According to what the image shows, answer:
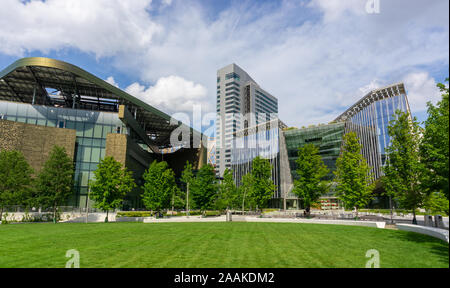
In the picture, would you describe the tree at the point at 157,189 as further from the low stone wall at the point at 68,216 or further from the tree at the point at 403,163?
the tree at the point at 403,163

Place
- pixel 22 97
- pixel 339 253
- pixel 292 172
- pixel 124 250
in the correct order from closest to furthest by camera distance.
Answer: pixel 339 253, pixel 124 250, pixel 22 97, pixel 292 172

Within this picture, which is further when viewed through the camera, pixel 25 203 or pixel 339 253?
pixel 25 203

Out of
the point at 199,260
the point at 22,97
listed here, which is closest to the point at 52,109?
the point at 22,97

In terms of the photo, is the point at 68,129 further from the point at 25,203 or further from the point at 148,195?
the point at 148,195

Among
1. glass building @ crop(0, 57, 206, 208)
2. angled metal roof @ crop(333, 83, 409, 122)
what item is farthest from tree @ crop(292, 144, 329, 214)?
angled metal roof @ crop(333, 83, 409, 122)

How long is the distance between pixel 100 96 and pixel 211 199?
120ft

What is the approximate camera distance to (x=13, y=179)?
37906 millimetres

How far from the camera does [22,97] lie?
2499 inches

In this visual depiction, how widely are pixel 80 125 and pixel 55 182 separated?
18014mm

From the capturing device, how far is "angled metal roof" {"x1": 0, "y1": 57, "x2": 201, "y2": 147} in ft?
166

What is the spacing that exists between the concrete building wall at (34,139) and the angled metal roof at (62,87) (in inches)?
300

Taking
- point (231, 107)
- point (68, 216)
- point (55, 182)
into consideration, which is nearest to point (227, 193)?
point (68, 216)

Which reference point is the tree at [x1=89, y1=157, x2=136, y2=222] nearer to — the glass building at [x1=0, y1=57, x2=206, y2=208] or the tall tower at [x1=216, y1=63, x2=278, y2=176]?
the glass building at [x1=0, y1=57, x2=206, y2=208]

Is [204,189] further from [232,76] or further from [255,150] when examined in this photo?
[232,76]
